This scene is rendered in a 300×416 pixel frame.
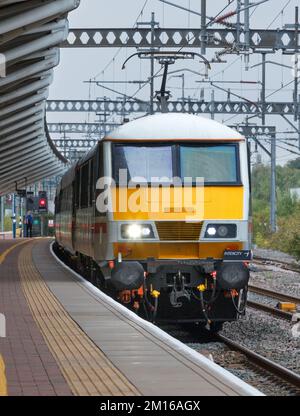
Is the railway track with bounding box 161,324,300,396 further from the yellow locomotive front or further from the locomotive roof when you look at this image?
the locomotive roof

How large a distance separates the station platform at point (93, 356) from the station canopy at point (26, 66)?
11.1m

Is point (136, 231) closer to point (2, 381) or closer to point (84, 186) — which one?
point (84, 186)

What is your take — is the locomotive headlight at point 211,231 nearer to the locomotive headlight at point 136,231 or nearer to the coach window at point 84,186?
the locomotive headlight at point 136,231

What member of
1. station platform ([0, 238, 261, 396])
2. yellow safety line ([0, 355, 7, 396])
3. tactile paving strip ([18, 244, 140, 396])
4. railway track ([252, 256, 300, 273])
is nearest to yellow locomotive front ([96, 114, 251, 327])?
station platform ([0, 238, 261, 396])

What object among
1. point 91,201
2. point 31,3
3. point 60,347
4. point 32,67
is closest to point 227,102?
point 32,67

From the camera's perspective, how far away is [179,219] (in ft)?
52.6

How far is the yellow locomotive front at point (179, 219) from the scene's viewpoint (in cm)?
1592

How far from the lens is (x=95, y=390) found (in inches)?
323

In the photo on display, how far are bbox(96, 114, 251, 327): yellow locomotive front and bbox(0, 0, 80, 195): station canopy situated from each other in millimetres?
8507

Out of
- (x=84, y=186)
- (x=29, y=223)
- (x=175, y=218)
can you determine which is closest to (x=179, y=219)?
(x=175, y=218)

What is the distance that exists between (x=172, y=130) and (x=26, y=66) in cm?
1749

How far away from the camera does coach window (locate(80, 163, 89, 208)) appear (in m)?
19.2

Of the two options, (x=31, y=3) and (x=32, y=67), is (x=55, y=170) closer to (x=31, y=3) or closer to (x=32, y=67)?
(x=32, y=67)

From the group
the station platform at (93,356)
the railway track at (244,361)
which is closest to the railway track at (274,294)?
the railway track at (244,361)
